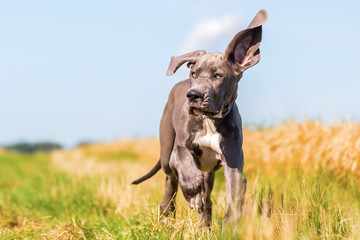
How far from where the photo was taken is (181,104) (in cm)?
411

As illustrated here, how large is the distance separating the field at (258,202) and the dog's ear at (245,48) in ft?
3.60

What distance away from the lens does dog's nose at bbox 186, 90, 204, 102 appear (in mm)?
3137

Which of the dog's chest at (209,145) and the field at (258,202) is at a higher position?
the dog's chest at (209,145)

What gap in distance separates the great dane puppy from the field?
0.25 m

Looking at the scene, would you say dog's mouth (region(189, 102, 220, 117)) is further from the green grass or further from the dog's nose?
the green grass

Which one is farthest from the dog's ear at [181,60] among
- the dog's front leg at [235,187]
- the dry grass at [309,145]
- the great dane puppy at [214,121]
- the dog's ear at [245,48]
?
the dry grass at [309,145]

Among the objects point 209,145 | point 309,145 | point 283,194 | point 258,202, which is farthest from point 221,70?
point 309,145

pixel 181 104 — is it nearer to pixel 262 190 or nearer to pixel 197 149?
pixel 197 149

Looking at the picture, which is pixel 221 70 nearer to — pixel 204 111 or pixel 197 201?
pixel 204 111

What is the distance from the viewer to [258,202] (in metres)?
3.51

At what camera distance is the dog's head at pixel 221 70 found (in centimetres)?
319

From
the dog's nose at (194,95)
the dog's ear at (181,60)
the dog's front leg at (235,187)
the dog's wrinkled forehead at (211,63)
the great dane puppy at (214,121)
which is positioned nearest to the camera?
the dog's nose at (194,95)

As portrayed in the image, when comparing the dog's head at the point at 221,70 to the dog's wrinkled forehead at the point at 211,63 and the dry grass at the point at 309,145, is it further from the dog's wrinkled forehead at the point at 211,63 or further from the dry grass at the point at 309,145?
the dry grass at the point at 309,145

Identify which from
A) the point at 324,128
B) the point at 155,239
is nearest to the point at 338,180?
the point at 324,128
